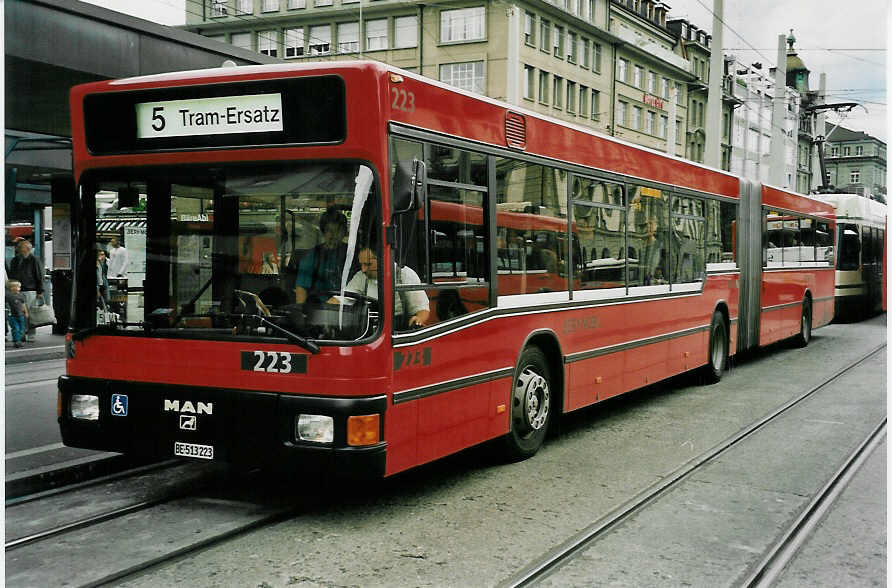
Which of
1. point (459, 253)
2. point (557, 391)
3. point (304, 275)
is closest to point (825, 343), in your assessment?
point (557, 391)

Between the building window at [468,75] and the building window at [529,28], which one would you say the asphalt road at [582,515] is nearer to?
the building window at [468,75]

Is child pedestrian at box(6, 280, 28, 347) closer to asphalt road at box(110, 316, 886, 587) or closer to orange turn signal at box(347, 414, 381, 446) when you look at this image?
asphalt road at box(110, 316, 886, 587)

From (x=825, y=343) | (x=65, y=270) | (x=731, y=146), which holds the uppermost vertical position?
(x=731, y=146)

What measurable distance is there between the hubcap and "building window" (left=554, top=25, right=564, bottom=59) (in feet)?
163

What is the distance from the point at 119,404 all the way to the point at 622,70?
2414 inches

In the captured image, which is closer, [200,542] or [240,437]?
[200,542]

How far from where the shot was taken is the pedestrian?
1642 centimetres

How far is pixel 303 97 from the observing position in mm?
5531

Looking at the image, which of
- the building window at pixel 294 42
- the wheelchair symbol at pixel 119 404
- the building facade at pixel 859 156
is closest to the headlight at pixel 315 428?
the wheelchair symbol at pixel 119 404

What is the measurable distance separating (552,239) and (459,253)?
1.60 meters

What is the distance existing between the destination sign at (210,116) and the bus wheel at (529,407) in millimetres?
2839

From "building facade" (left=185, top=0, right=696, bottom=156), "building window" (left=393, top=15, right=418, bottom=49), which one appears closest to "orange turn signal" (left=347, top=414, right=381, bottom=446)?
"building facade" (left=185, top=0, right=696, bottom=156)

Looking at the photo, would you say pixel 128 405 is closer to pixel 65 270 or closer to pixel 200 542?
pixel 200 542

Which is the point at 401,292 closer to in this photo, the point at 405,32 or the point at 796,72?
the point at 796,72
